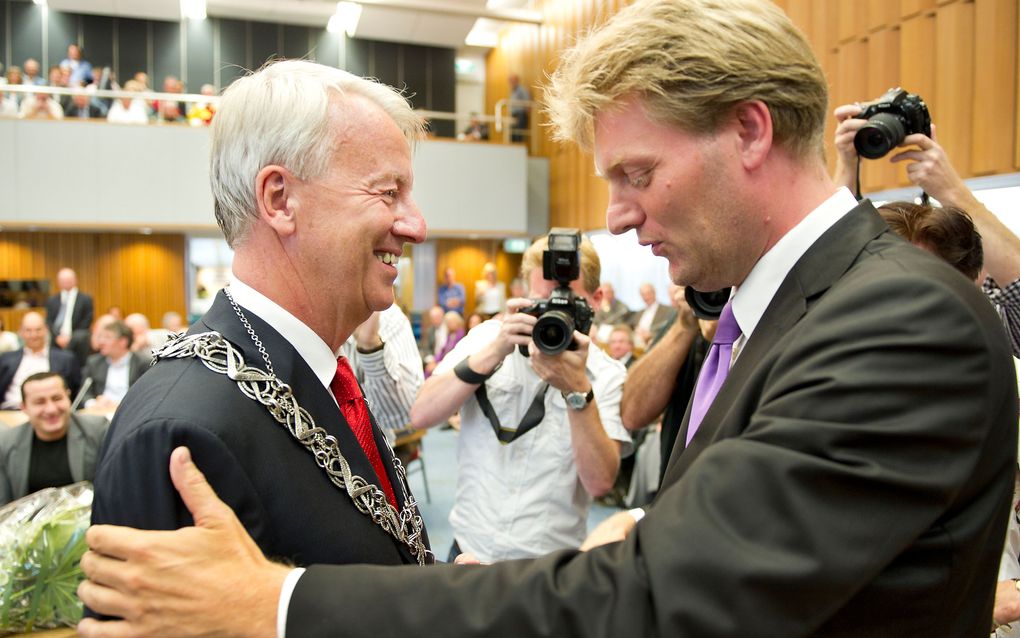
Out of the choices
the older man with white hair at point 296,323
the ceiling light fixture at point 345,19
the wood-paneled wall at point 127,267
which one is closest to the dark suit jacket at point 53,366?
the older man with white hair at point 296,323

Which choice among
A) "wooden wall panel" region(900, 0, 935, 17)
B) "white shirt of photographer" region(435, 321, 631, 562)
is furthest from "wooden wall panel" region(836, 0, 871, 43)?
"white shirt of photographer" region(435, 321, 631, 562)

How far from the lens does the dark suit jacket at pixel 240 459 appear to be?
84cm

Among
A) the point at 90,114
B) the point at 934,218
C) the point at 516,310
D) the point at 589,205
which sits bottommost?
the point at 516,310

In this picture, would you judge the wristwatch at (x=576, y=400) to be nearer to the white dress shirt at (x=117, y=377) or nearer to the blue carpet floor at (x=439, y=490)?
the blue carpet floor at (x=439, y=490)

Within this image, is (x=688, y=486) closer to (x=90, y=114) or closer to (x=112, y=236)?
(x=90, y=114)

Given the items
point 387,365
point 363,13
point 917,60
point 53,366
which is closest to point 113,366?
point 53,366

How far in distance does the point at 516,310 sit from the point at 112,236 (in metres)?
11.9

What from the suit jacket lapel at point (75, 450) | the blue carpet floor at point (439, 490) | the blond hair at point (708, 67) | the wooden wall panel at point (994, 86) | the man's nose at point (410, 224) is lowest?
the blue carpet floor at point (439, 490)

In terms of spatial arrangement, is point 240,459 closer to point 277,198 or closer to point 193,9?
point 277,198

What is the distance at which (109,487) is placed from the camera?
2.80ft

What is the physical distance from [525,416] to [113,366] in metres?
4.88

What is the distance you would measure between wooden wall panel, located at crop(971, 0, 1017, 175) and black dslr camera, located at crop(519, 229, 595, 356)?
4.43m

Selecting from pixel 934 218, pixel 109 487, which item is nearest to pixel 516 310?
pixel 934 218

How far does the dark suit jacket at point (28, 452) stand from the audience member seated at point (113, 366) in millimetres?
2037
